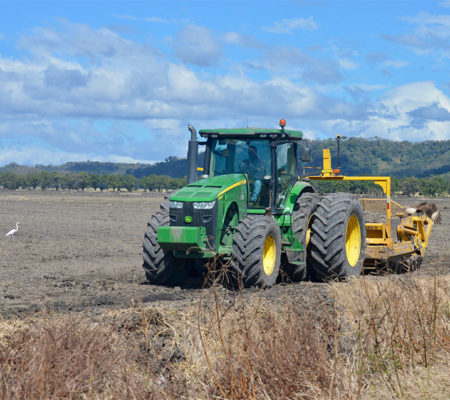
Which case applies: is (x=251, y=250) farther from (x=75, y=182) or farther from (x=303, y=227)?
(x=75, y=182)

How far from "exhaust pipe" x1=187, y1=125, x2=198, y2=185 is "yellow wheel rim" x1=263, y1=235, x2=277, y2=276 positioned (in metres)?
1.83

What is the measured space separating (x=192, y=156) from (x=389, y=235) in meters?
4.66

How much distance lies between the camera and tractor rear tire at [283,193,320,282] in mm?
11914

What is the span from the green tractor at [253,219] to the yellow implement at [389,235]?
75 centimetres

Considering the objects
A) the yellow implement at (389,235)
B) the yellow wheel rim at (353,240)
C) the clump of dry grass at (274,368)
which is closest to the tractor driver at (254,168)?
the yellow wheel rim at (353,240)

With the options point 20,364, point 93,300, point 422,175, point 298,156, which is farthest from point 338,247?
point 422,175

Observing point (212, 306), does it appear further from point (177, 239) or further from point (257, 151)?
point (257, 151)

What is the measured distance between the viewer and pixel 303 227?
11.9m

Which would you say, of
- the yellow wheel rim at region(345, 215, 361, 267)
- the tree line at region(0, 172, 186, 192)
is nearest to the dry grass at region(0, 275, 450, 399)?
the yellow wheel rim at region(345, 215, 361, 267)

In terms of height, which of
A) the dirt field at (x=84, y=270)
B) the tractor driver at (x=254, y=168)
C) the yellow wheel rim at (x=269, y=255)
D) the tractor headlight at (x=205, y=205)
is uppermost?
the tractor driver at (x=254, y=168)

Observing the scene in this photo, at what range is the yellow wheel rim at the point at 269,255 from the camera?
11.4 metres

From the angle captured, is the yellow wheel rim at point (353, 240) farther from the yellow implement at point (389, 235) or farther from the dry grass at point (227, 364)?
the dry grass at point (227, 364)

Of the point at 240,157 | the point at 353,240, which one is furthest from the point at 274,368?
the point at 353,240

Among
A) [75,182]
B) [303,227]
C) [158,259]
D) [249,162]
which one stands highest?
[249,162]
